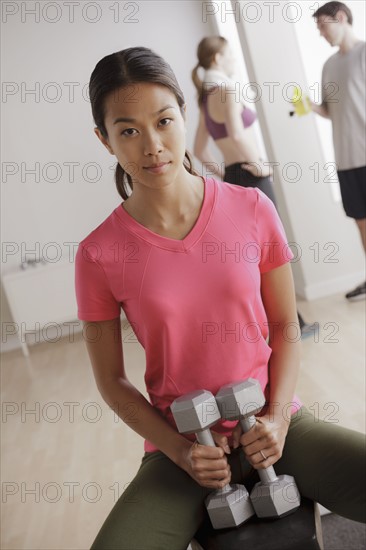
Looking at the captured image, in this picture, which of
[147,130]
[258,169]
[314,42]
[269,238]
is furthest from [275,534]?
[314,42]

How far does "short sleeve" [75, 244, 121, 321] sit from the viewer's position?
1.18m

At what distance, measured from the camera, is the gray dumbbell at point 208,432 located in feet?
3.35

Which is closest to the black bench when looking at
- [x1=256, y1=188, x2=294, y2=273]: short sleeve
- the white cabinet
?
[x1=256, y1=188, x2=294, y2=273]: short sleeve

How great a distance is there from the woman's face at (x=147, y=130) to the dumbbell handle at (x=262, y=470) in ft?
1.23

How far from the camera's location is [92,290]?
1.18 m

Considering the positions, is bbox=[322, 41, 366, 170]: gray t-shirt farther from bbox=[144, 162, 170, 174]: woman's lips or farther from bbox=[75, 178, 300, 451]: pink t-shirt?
bbox=[144, 162, 170, 174]: woman's lips

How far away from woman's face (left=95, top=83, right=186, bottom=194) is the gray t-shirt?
2.45m

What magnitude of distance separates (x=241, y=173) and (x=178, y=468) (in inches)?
82.7

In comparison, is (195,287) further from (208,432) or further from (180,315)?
(208,432)

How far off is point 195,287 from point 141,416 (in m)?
0.23

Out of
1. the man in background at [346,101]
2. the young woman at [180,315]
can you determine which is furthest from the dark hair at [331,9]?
the young woman at [180,315]

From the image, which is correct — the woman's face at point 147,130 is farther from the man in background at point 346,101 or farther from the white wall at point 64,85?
the white wall at point 64,85

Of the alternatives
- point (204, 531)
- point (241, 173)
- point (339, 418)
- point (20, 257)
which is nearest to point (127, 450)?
point (339, 418)

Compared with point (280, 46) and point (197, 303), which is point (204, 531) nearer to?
point (197, 303)
